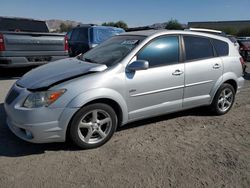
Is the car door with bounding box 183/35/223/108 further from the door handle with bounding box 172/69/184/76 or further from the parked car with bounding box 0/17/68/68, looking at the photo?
the parked car with bounding box 0/17/68/68

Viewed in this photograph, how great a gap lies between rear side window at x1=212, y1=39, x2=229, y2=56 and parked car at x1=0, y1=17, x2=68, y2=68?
535cm

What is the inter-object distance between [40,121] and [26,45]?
5.42 m

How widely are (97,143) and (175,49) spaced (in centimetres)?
201

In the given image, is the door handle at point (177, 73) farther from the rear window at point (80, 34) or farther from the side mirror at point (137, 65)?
the rear window at point (80, 34)

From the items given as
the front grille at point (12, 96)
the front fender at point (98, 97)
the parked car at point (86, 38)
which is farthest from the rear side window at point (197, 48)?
the parked car at point (86, 38)

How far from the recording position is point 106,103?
412 cm

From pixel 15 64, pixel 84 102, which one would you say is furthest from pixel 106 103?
pixel 15 64

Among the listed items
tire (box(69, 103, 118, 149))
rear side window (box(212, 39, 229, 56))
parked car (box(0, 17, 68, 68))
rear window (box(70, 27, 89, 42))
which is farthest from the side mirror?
rear window (box(70, 27, 89, 42))

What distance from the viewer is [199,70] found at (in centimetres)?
503

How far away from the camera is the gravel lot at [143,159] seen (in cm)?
325

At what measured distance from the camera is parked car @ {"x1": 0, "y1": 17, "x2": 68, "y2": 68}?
8.21m

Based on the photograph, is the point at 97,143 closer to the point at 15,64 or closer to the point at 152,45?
the point at 152,45

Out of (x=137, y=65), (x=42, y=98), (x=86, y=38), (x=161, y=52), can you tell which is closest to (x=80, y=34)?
(x=86, y=38)

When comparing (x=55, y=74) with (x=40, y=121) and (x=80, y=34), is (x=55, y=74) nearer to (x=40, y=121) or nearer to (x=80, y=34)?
(x=40, y=121)
